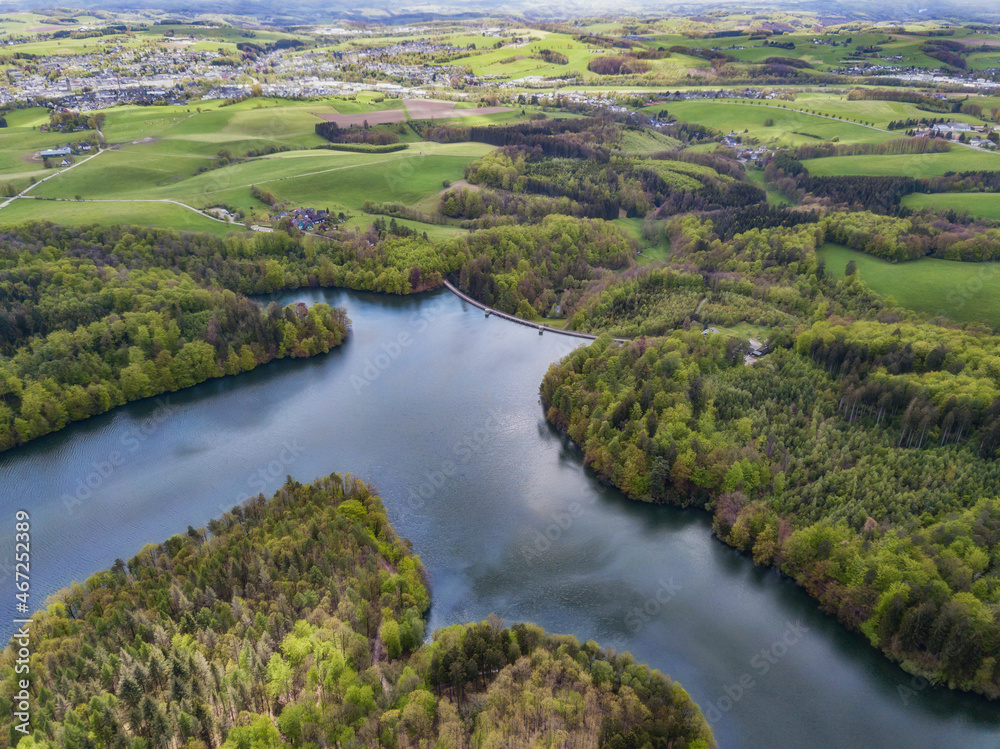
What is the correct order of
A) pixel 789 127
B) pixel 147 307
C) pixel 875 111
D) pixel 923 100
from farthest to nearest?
1. pixel 923 100
2. pixel 875 111
3. pixel 789 127
4. pixel 147 307

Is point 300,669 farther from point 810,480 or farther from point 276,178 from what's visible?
point 276,178

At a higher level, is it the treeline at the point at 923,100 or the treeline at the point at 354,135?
the treeline at the point at 923,100

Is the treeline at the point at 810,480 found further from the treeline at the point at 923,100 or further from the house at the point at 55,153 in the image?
the treeline at the point at 923,100

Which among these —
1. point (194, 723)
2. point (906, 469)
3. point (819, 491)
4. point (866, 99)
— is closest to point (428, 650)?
point (194, 723)

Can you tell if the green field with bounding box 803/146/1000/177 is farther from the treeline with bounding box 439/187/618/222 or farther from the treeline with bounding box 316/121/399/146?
the treeline with bounding box 316/121/399/146

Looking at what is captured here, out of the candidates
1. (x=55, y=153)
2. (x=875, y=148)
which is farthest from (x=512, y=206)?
(x=55, y=153)

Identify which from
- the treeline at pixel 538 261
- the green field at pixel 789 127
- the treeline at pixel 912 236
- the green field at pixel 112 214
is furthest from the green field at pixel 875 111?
the green field at pixel 112 214

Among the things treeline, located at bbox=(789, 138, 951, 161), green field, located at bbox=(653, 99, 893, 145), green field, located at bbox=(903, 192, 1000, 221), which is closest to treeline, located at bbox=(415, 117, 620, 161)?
green field, located at bbox=(653, 99, 893, 145)
